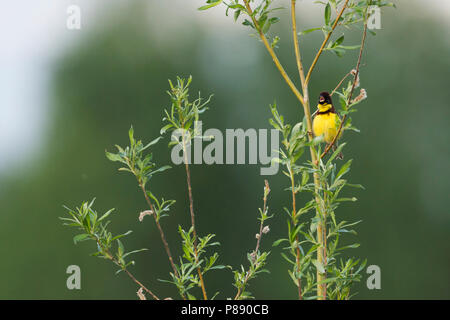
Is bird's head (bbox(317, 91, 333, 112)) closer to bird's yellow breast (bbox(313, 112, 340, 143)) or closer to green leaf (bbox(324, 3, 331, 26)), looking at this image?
bird's yellow breast (bbox(313, 112, 340, 143))

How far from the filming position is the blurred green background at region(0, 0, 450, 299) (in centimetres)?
1992

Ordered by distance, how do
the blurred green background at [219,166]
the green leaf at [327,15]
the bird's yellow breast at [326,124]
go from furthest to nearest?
1. the blurred green background at [219,166]
2. the bird's yellow breast at [326,124]
3. the green leaf at [327,15]

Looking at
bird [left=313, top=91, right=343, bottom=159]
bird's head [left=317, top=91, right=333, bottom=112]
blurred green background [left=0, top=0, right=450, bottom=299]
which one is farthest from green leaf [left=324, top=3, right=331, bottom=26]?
blurred green background [left=0, top=0, right=450, bottom=299]

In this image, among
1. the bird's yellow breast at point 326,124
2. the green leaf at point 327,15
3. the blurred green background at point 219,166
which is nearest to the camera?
the green leaf at point 327,15

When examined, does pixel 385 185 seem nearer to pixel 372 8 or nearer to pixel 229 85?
pixel 229 85

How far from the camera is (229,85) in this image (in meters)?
21.5

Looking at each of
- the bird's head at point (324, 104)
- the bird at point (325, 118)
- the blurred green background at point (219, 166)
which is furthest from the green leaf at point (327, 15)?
the blurred green background at point (219, 166)

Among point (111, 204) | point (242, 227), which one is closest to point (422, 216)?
point (242, 227)

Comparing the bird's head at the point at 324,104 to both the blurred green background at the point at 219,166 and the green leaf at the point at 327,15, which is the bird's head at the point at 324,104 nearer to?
the green leaf at the point at 327,15

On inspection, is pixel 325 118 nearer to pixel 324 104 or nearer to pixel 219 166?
pixel 324 104

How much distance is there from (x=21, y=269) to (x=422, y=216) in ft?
49.0

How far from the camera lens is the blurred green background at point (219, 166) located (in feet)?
65.4

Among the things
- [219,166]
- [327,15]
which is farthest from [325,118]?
[219,166]

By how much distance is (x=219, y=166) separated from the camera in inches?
885
